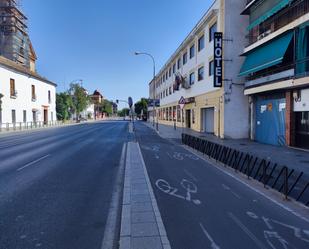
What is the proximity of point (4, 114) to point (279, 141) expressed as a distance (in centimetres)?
3457

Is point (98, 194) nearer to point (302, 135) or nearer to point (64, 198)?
point (64, 198)

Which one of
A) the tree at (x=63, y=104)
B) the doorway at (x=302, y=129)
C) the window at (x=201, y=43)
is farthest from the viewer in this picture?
the tree at (x=63, y=104)

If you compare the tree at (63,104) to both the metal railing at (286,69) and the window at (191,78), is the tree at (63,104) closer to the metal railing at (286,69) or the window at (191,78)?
the window at (191,78)

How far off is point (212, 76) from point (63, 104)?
53174 millimetres

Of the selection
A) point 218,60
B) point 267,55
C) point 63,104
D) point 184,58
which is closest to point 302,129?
point 267,55

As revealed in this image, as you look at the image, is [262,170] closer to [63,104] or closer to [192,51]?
[192,51]

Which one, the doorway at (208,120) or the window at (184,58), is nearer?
the doorway at (208,120)

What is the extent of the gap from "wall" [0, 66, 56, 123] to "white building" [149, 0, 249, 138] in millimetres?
24100

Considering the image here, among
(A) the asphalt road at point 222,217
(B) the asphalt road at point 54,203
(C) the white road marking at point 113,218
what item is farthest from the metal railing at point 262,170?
(B) the asphalt road at point 54,203

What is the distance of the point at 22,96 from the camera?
149 feet

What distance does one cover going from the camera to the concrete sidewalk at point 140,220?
4.21 meters

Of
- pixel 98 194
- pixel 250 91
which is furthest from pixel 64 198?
pixel 250 91

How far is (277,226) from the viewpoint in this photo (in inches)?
201

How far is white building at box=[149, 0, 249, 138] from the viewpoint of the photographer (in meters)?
22.2
